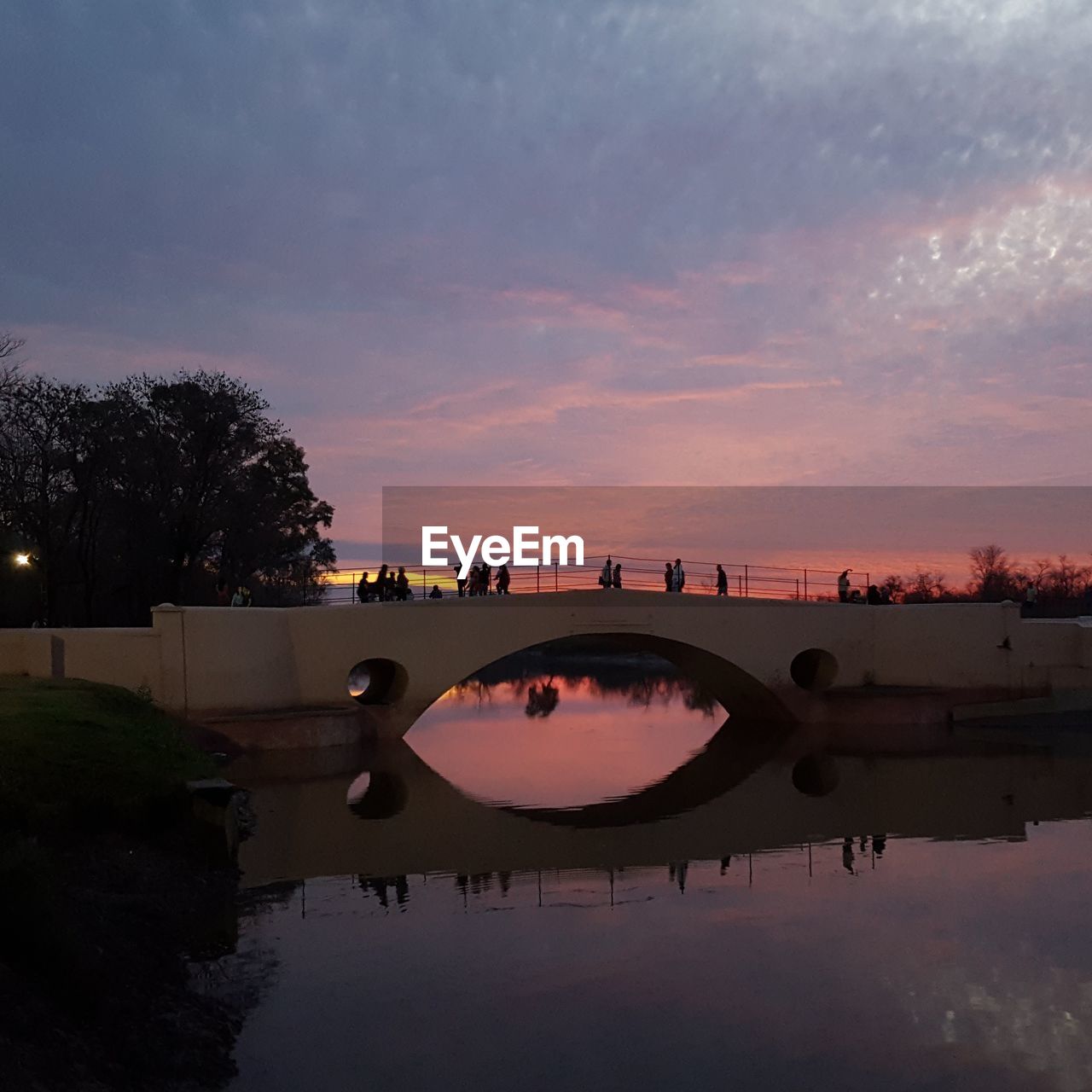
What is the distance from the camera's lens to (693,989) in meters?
11.2

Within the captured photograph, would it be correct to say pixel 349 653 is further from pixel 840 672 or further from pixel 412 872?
pixel 840 672

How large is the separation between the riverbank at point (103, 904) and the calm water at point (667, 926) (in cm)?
58

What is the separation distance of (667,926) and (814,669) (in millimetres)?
22495

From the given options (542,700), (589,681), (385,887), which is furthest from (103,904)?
(589,681)

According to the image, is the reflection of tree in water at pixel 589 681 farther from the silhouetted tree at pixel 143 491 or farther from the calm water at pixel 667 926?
the calm water at pixel 667 926

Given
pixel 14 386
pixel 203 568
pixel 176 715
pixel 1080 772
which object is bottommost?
pixel 1080 772

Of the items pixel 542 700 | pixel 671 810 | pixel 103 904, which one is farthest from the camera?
pixel 542 700

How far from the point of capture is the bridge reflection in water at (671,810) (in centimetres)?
1752

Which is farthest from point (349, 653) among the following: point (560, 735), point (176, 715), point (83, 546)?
point (83, 546)

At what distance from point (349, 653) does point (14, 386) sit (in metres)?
13.0

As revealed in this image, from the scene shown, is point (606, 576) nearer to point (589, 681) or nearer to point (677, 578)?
point (677, 578)

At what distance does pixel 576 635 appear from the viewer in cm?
2970

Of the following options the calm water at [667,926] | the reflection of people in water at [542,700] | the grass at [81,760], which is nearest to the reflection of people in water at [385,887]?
the calm water at [667,926]

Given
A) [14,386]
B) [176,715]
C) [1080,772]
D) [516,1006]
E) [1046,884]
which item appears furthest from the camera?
[14,386]
